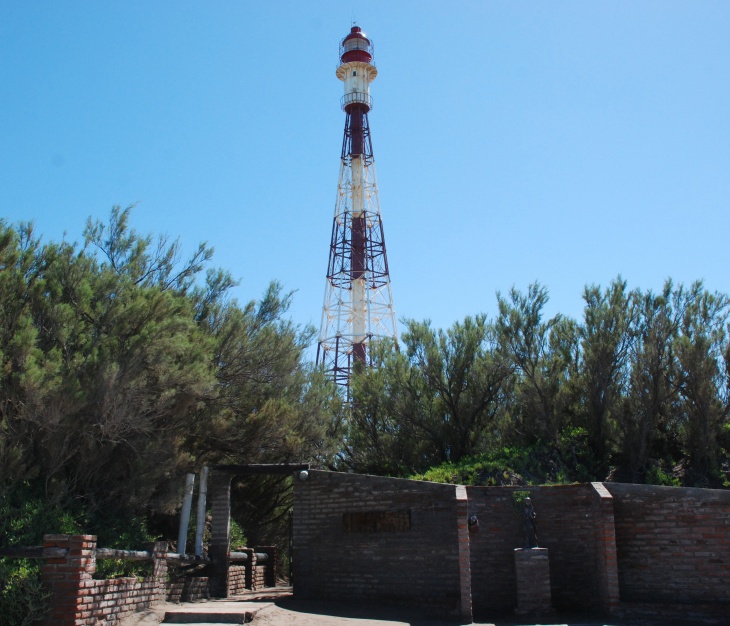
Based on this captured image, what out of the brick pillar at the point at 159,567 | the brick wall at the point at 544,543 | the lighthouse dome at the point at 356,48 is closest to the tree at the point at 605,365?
the brick wall at the point at 544,543

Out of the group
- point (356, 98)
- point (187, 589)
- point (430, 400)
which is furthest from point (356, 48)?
point (187, 589)

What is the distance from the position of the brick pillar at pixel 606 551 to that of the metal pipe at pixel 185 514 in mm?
6975

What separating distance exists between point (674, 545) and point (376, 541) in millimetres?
4731

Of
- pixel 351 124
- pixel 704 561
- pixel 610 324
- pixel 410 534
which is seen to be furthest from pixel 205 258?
pixel 351 124

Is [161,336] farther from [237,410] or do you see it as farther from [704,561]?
[704,561]

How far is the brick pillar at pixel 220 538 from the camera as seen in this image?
41.3ft

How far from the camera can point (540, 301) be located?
16594 millimetres

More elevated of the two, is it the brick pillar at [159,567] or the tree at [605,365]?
the tree at [605,365]

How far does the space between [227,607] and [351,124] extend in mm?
19753

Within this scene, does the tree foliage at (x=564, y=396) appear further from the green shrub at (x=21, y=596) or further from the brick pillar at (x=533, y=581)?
the green shrub at (x=21, y=596)

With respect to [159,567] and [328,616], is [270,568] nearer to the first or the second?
[159,567]

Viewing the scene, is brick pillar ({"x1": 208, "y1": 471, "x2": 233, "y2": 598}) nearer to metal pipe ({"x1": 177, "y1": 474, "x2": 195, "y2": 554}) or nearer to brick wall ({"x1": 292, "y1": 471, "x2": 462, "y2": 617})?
metal pipe ({"x1": 177, "y1": 474, "x2": 195, "y2": 554})

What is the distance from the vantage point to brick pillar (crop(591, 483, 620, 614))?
10.5 m

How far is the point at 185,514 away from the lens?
12.4 m
